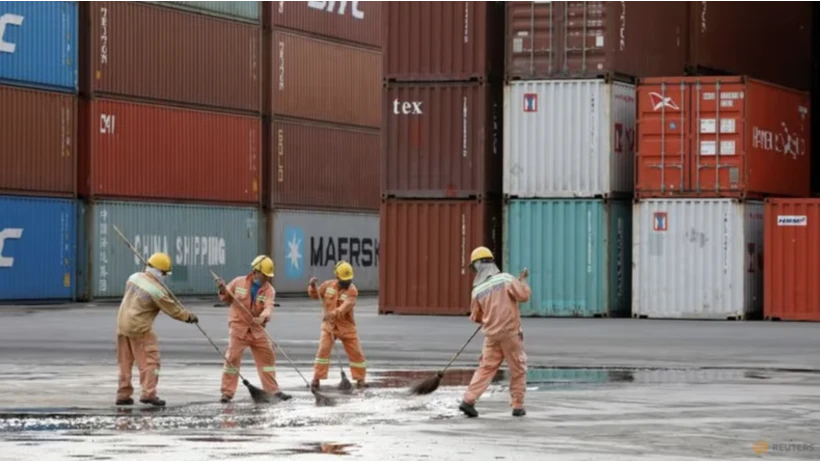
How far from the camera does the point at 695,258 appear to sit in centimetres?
3806

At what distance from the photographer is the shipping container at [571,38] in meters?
38.3

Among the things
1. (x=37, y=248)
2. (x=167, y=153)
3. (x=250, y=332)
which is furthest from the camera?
(x=167, y=153)

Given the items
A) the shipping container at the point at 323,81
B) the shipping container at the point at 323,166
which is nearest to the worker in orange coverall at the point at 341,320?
the shipping container at the point at 323,166

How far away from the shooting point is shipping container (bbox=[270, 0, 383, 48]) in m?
56.7

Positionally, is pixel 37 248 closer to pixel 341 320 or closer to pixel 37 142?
pixel 37 142

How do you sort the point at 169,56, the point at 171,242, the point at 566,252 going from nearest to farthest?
the point at 566,252, the point at 171,242, the point at 169,56

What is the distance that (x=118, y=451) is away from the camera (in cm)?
1318

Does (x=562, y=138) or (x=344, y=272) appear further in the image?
(x=562, y=138)

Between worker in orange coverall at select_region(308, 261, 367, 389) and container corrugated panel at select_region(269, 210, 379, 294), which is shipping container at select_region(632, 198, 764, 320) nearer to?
worker in orange coverall at select_region(308, 261, 367, 389)

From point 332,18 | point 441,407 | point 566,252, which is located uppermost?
point 332,18

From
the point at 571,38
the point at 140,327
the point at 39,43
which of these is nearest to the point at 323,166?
the point at 39,43

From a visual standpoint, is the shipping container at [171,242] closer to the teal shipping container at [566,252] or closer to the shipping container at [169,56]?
the shipping container at [169,56]

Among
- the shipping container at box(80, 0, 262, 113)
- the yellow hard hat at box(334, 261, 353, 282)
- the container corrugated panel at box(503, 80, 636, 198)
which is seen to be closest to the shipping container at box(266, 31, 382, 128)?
the shipping container at box(80, 0, 262, 113)

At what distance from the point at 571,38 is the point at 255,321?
21.6 metres
